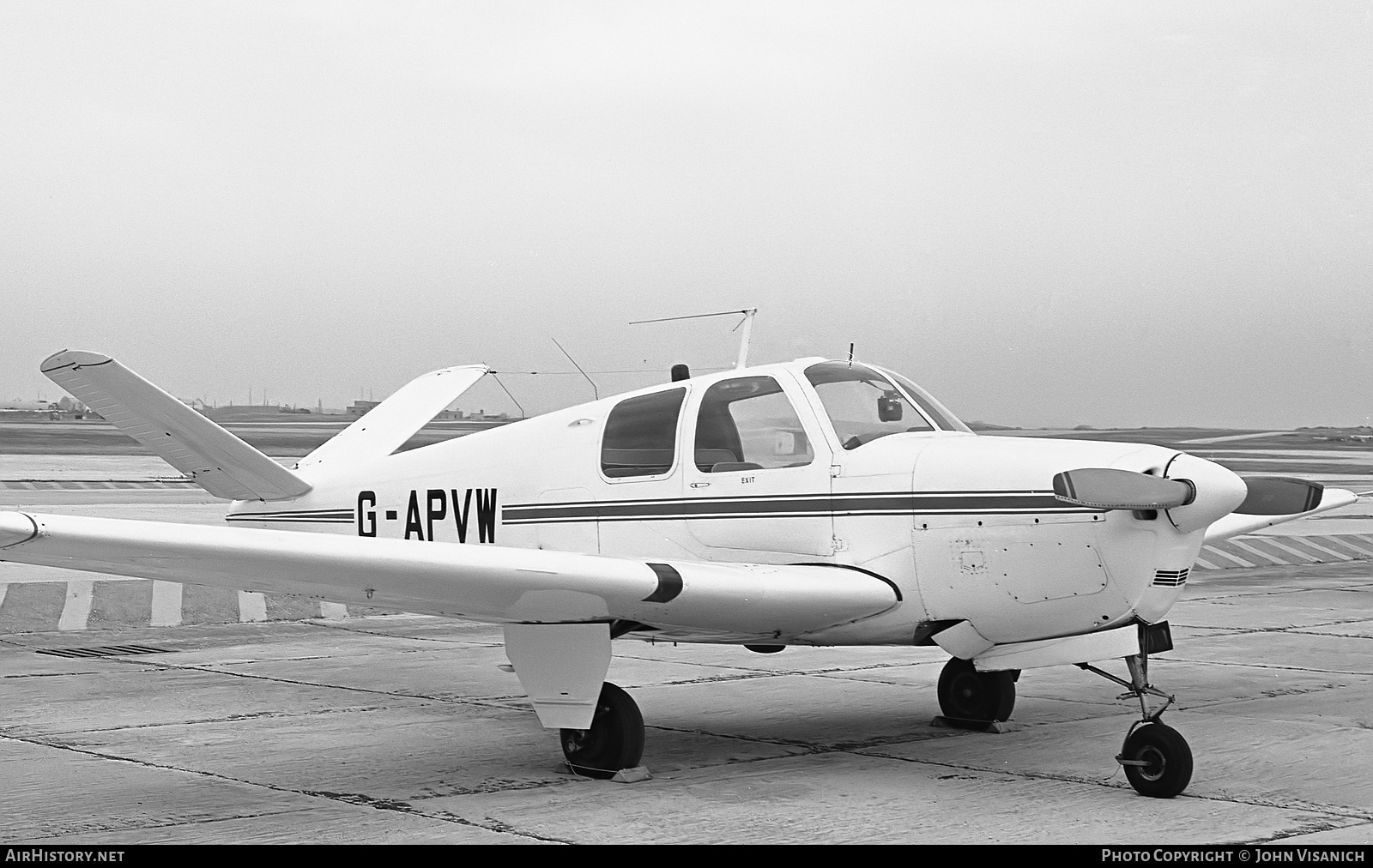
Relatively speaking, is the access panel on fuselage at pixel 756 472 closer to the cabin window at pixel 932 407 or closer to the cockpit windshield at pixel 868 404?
the cockpit windshield at pixel 868 404

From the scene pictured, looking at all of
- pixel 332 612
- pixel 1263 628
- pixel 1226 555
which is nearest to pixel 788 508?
pixel 1263 628

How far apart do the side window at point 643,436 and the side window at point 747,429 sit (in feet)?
0.61

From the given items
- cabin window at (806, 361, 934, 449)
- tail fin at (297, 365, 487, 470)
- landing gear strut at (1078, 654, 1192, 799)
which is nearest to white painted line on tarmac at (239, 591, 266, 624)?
tail fin at (297, 365, 487, 470)

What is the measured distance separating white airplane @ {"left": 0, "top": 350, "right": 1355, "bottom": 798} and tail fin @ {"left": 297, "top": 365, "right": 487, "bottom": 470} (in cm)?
160

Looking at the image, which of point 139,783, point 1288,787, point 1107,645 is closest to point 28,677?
point 139,783

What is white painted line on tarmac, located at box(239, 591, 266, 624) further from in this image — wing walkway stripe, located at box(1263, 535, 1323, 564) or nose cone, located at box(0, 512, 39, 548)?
wing walkway stripe, located at box(1263, 535, 1323, 564)

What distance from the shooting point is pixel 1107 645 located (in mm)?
6480

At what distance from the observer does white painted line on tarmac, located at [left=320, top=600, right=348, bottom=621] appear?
1455 centimetres

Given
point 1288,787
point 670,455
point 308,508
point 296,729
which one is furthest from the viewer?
point 308,508

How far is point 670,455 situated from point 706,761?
5.35ft

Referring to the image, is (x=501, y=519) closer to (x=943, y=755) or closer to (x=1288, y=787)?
(x=943, y=755)

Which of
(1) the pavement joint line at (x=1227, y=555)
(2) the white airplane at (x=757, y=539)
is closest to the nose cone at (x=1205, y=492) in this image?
(2) the white airplane at (x=757, y=539)

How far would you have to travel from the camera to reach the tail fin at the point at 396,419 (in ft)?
33.0

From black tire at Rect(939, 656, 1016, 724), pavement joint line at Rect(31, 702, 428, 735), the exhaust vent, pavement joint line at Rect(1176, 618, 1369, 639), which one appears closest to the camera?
the exhaust vent
